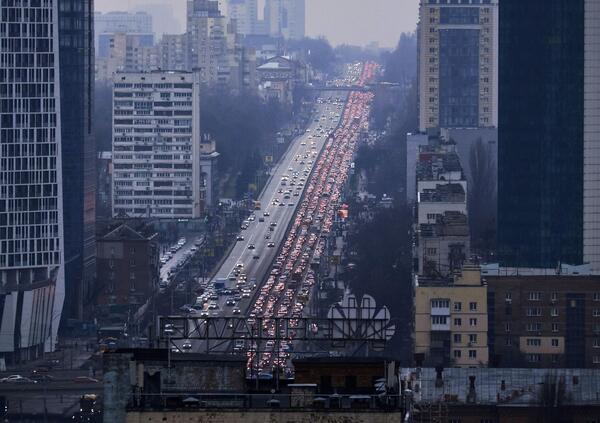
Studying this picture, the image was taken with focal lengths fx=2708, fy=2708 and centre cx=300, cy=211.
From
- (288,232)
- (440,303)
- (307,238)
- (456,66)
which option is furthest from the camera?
(456,66)

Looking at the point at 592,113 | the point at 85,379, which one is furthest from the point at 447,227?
the point at 85,379

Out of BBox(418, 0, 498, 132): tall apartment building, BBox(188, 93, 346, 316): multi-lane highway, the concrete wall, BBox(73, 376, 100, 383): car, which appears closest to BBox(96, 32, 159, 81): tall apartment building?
BBox(188, 93, 346, 316): multi-lane highway

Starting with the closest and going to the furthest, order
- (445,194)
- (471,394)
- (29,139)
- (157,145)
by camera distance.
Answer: (471,394) < (29,139) < (445,194) < (157,145)

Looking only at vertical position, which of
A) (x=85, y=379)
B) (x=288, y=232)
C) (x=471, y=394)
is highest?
(x=471, y=394)

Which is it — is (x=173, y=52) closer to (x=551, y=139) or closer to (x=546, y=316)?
(x=551, y=139)

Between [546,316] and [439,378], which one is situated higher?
[439,378]

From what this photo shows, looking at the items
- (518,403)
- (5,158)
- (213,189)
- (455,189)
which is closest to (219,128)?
(213,189)

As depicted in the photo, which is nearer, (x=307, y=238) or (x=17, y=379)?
(x=17, y=379)
